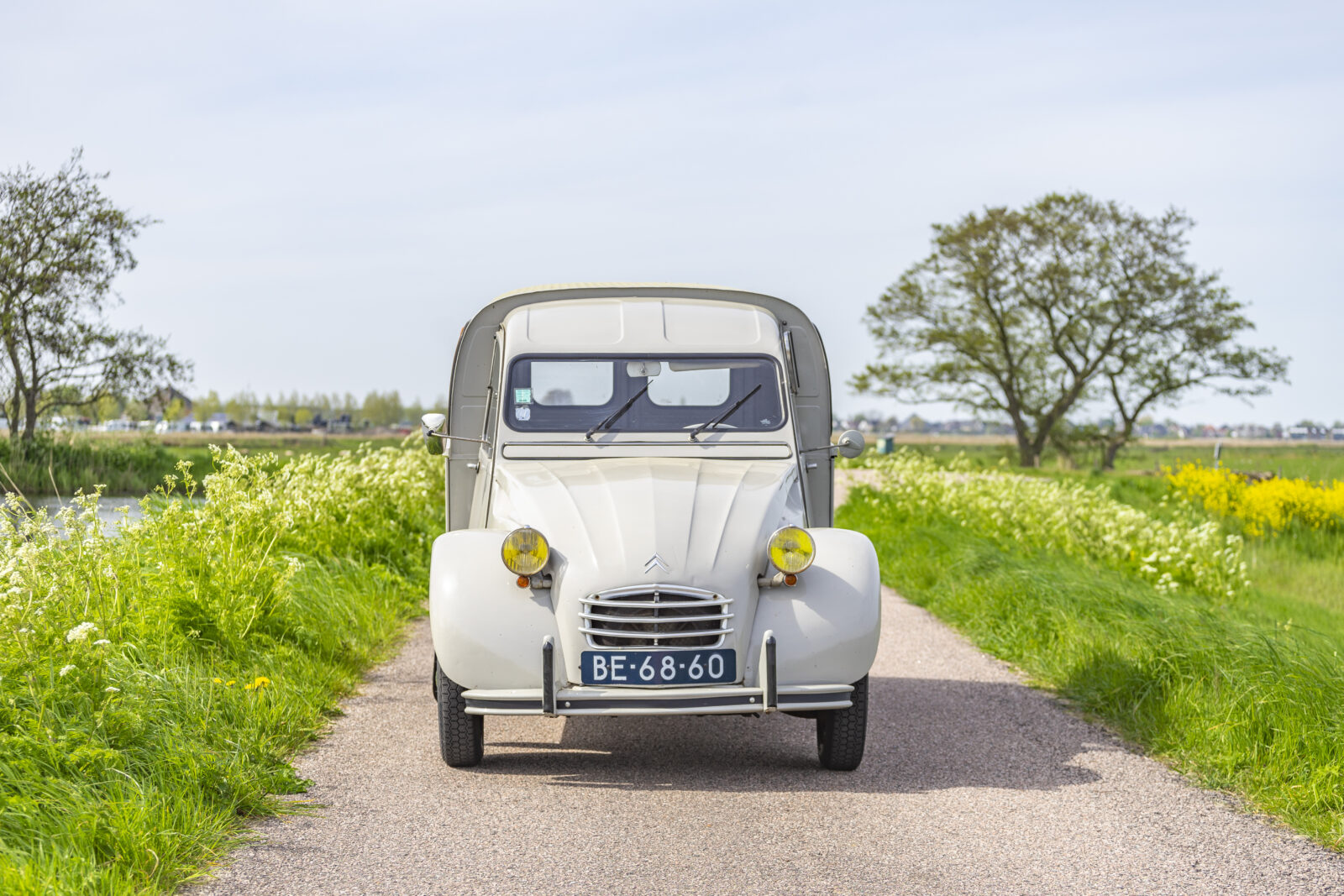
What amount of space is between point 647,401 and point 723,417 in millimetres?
434

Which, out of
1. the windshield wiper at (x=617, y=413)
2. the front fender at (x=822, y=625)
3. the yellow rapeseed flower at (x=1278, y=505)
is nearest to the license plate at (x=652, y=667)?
the front fender at (x=822, y=625)

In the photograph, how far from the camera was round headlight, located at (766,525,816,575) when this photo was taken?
5273 mm

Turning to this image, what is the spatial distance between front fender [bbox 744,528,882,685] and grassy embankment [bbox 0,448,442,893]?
2.12 meters

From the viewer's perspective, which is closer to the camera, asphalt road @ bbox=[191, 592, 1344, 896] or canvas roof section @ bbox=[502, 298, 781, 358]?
asphalt road @ bbox=[191, 592, 1344, 896]

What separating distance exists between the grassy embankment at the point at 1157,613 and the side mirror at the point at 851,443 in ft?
6.64

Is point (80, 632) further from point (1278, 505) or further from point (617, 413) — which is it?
point (1278, 505)

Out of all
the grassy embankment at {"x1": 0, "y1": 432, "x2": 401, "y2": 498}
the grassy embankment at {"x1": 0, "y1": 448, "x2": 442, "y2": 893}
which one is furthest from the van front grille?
the grassy embankment at {"x1": 0, "y1": 432, "x2": 401, "y2": 498}

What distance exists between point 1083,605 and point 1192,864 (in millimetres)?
4491

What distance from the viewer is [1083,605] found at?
8562 mm

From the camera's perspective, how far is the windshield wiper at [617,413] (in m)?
6.44

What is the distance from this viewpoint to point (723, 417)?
6535 millimetres

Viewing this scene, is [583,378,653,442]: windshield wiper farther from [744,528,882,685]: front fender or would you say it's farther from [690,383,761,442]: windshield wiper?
[744,528,882,685]: front fender

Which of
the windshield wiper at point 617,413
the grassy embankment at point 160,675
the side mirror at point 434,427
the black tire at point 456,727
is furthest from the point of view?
the side mirror at point 434,427

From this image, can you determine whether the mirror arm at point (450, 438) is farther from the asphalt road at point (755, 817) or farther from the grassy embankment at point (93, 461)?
the grassy embankment at point (93, 461)
